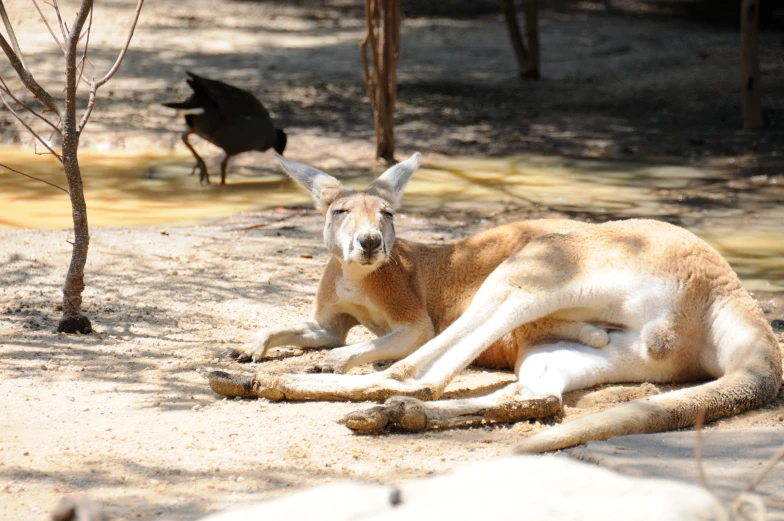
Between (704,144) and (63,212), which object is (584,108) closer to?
(704,144)

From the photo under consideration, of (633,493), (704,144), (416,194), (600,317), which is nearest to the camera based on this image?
(633,493)

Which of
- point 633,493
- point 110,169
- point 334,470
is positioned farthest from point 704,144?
point 633,493

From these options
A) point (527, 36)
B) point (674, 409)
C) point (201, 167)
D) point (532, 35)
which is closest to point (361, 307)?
point (674, 409)

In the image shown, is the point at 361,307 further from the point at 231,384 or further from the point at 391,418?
the point at 391,418

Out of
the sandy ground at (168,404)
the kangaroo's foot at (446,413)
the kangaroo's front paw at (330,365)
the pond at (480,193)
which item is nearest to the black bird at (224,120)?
the pond at (480,193)

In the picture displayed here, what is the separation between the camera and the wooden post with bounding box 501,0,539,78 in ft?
41.1

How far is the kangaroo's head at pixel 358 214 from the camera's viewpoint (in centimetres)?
421

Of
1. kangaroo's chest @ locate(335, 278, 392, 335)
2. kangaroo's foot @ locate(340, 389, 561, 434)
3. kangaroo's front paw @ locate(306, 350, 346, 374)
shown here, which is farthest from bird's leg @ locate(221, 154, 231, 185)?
kangaroo's foot @ locate(340, 389, 561, 434)

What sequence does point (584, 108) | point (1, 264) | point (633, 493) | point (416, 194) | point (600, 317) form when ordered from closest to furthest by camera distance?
point (633, 493), point (600, 317), point (1, 264), point (416, 194), point (584, 108)

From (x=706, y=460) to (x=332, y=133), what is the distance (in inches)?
288

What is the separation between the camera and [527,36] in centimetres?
1295

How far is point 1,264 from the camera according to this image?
5.78 metres

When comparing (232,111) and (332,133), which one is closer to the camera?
(232,111)

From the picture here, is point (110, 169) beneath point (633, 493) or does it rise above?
beneath
